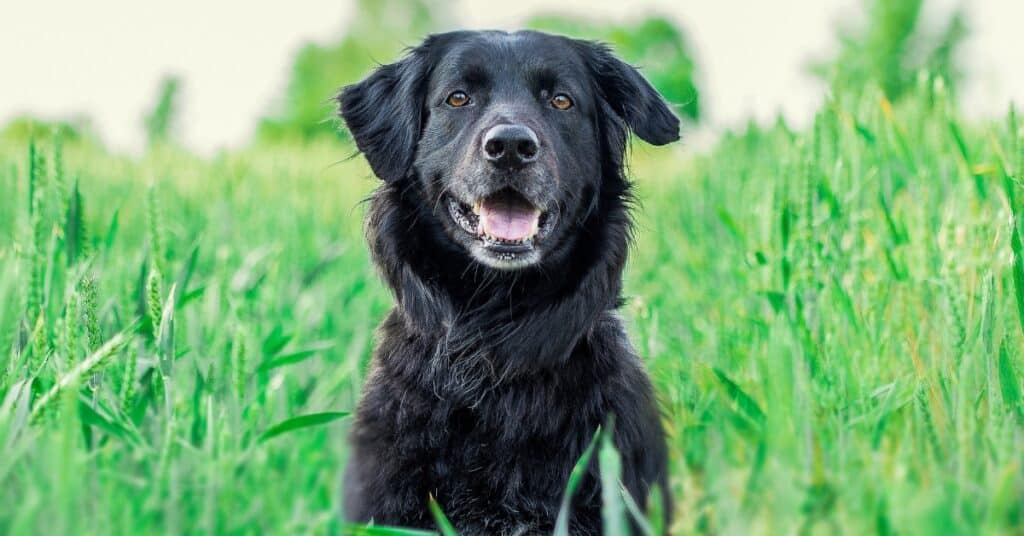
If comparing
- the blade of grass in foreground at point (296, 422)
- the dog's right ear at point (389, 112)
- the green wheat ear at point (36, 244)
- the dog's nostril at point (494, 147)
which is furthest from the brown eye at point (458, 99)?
the blade of grass in foreground at point (296, 422)

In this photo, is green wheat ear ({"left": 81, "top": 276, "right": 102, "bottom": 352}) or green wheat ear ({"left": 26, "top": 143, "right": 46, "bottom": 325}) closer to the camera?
green wheat ear ({"left": 81, "top": 276, "right": 102, "bottom": 352})

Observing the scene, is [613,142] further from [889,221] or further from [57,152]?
[57,152]

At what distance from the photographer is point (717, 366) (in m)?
3.22

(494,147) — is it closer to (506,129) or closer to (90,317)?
(506,129)

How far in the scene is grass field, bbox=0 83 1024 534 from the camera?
1.57m

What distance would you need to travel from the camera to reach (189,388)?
2711mm

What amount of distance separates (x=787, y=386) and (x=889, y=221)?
1.82m

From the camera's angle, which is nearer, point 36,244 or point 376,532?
point 376,532

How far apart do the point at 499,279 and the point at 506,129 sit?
0.54m

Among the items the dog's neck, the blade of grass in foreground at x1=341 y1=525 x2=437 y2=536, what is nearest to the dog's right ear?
the dog's neck

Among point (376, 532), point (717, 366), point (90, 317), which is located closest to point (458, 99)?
point (717, 366)

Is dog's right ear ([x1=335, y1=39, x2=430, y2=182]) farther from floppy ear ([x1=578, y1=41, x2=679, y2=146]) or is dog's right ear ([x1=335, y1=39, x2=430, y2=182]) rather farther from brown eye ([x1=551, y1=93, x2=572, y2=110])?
floppy ear ([x1=578, y1=41, x2=679, y2=146])

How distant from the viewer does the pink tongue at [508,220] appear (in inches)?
120

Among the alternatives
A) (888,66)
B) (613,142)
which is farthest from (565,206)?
(888,66)
